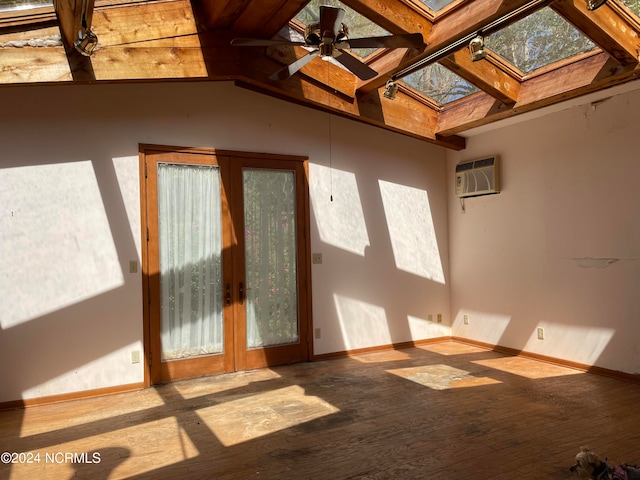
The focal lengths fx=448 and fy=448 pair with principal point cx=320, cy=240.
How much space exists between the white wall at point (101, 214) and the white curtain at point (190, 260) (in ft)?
0.88

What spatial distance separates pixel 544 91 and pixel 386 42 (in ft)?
7.40

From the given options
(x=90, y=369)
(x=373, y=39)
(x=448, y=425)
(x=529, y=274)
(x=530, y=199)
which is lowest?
(x=448, y=425)

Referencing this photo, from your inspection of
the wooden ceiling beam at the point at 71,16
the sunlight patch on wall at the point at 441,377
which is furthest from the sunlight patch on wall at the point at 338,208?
the wooden ceiling beam at the point at 71,16

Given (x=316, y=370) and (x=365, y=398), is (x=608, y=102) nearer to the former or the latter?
(x=365, y=398)

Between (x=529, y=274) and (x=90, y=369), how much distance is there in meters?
4.73

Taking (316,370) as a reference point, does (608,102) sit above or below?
above

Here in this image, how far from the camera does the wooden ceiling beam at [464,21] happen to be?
3170mm

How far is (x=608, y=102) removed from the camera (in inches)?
173

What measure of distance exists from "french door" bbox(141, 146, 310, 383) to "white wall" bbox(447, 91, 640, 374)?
2.36 meters

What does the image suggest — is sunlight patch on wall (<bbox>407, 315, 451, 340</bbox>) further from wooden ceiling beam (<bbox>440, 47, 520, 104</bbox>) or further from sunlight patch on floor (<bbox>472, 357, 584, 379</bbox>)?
wooden ceiling beam (<bbox>440, 47, 520, 104</bbox>)

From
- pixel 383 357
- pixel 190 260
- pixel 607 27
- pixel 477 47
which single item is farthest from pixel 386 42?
pixel 383 357

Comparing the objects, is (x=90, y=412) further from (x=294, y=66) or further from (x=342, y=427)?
(x=294, y=66)

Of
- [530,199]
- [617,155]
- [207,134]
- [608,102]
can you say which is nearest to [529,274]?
[530,199]

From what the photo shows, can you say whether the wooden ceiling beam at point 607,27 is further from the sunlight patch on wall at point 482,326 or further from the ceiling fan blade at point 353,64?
the sunlight patch on wall at point 482,326
